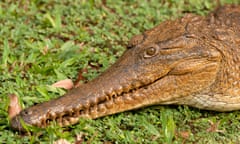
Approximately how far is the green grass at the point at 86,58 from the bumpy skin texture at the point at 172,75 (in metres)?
0.13

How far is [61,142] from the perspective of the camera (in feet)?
13.8

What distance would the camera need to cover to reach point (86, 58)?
17.9ft

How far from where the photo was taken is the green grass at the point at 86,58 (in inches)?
173

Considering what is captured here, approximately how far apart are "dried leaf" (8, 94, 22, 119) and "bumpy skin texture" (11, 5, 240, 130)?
0.34m

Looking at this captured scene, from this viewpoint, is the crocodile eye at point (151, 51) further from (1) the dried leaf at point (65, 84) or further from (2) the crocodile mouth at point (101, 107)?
(1) the dried leaf at point (65, 84)

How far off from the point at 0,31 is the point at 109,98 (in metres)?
1.75

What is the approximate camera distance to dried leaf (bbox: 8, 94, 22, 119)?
4.37 m

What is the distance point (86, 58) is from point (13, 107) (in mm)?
1196

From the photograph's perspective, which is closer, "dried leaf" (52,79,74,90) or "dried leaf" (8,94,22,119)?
"dried leaf" (8,94,22,119)

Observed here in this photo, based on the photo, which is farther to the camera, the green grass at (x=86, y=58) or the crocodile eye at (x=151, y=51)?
the crocodile eye at (x=151, y=51)

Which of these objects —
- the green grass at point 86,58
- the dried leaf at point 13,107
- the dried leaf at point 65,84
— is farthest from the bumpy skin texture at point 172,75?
the dried leaf at point 65,84

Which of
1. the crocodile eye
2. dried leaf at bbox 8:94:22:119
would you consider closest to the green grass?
dried leaf at bbox 8:94:22:119

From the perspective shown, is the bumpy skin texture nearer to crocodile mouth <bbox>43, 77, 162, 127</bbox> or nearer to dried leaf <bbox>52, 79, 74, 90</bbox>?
crocodile mouth <bbox>43, 77, 162, 127</bbox>

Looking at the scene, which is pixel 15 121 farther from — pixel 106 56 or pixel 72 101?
→ pixel 106 56
